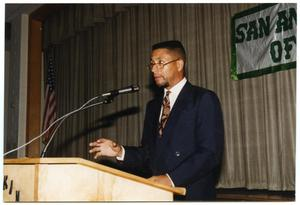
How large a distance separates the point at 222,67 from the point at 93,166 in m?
3.50

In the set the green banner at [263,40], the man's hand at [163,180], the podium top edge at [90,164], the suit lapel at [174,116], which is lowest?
the man's hand at [163,180]

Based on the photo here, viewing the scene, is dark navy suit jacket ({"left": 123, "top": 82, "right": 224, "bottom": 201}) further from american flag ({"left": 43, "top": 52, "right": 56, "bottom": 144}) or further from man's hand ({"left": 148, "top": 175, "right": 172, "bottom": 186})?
american flag ({"left": 43, "top": 52, "right": 56, "bottom": 144})

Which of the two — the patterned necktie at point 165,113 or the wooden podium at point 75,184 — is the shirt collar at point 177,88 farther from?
the wooden podium at point 75,184

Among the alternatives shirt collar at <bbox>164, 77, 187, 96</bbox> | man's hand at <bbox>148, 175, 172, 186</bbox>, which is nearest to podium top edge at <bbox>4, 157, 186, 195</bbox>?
man's hand at <bbox>148, 175, 172, 186</bbox>

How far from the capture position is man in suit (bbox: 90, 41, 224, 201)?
256 centimetres

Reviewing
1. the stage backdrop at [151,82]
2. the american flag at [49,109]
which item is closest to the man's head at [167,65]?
the stage backdrop at [151,82]

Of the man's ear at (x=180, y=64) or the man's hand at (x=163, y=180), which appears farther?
the man's ear at (x=180, y=64)

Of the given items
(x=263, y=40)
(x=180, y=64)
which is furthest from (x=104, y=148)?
(x=263, y=40)

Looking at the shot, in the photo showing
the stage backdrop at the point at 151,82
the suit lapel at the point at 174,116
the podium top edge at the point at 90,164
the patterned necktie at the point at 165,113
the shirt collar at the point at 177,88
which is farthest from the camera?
the stage backdrop at the point at 151,82

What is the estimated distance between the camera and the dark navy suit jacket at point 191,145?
2605 millimetres

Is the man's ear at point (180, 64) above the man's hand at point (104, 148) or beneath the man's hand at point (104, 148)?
above

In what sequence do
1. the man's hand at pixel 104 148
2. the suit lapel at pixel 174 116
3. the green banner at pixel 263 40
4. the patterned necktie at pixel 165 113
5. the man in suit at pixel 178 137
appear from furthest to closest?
the green banner at pixel 263 40 < the patterned necktie at pixel 165 113 < the suit lapel at pixel 174 116 < the man in suit at pixel 178 137 < the man's hand at pixel 104 148

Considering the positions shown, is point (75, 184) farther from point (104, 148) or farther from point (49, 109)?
point (49, 109)

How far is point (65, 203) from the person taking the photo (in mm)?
1977
